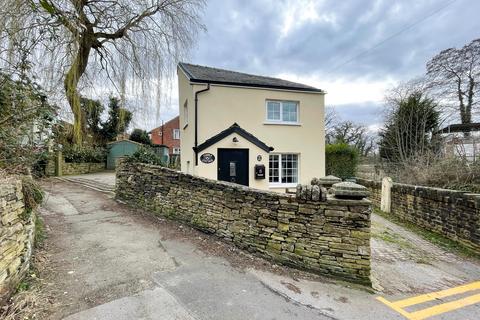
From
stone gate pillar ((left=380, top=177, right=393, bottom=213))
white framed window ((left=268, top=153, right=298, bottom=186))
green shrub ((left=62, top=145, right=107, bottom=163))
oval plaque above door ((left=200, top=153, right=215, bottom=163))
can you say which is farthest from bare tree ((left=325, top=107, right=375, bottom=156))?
oval plaque above door ((left=200, top=153, right=215, bottom=163))

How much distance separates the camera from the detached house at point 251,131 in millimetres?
10211

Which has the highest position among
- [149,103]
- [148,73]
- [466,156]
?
[148,73]

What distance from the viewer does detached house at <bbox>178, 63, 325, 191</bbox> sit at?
10.2 meters

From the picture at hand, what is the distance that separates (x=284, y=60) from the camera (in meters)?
13.8

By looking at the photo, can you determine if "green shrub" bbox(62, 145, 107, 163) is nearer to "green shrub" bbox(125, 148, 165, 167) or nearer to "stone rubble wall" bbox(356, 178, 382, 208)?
"green shrub" bbox(125, 148, 165, 167)

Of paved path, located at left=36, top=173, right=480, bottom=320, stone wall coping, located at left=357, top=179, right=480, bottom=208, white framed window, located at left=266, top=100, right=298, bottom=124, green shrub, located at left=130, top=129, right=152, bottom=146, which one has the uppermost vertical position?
green shrub, located at left=130, top=129, right=152, bottom=146

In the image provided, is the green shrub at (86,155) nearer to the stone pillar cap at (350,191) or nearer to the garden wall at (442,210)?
the stone pillar cap at (350,191)

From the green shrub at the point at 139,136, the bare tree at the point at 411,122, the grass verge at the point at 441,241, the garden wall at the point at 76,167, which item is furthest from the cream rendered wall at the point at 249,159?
the green shrub at the point at 139,136

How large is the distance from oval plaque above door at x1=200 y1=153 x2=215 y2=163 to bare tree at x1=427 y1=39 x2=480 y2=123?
14575 millimetres

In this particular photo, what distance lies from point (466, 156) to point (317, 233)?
698 cm

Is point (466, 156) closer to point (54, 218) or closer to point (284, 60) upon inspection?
point (284, 60)

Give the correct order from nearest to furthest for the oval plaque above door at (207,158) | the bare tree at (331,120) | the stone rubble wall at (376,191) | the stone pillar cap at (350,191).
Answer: the stone pillar cap at (350,191) < the oval plaque above door at (207,158) < the stone rubble wall at (376,191) < the bare tree at (331,120)

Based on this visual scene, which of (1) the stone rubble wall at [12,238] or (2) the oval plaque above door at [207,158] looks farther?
(2) the oval plaque above door at [207,158]

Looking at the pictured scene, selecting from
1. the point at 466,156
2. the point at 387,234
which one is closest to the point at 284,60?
the point at 466,156
